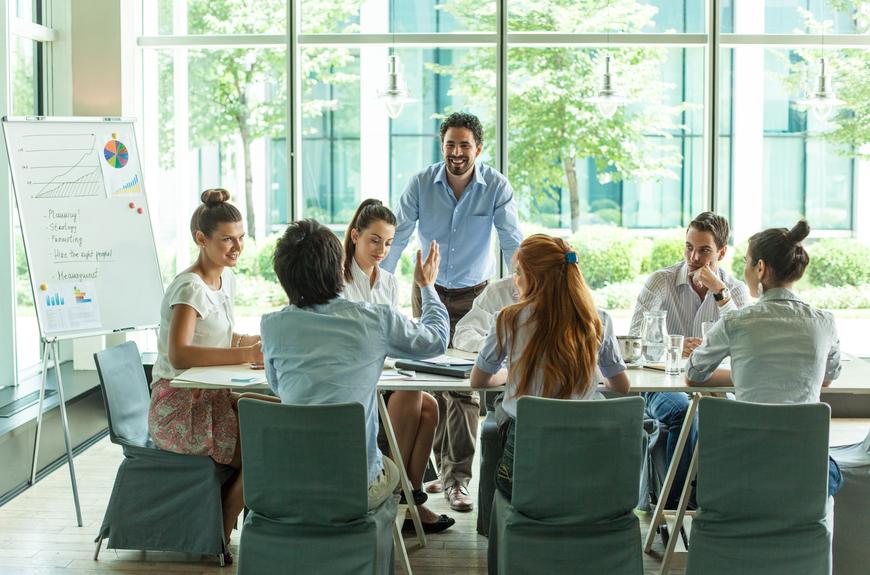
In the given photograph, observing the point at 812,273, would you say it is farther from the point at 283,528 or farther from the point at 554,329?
the point at 283,528

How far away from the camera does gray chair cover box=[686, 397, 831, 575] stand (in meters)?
2.86

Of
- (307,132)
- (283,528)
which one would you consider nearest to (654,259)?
(307,132)

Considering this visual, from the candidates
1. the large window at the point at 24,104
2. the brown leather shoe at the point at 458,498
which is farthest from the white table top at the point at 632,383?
the large window at the point at 24,104

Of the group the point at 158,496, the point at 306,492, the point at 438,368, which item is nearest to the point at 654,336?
the point at 438,368

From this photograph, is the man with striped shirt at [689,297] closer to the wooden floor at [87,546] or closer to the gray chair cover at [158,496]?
the wooden floor at [87,546]

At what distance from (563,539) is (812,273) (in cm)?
435

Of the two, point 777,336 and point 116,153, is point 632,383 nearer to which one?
point 777,336

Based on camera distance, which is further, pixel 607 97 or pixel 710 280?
pixel 607 97

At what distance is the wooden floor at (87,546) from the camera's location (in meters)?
3.86

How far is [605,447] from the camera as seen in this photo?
2887 mm

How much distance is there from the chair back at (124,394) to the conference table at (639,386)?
1.10 ft

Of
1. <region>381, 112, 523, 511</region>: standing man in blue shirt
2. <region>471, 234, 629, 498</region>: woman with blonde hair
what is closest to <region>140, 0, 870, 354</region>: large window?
<region>381, 112, 523, 511</region>: standing man in blue shirt

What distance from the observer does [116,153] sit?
5293mm

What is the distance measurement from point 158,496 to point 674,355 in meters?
2.01
